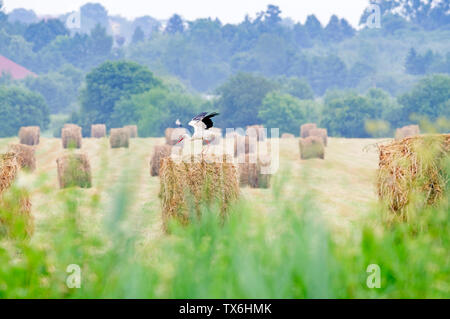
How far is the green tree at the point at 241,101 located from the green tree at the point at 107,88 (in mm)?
8517

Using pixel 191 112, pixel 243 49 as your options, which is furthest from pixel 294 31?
pixel 191 112

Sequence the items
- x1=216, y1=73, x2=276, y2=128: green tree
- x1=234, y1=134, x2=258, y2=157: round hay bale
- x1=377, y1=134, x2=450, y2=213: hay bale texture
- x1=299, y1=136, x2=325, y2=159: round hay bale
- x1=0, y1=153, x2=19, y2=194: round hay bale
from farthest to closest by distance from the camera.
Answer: x1=216, y1=73, x2=276, y2=128: green tree < x1=234, y1=134, x2=258, y2=157: round hay bale < x1=299, y1=136, x2=325, y2=159: round hay bale < x1=0, y1=153, x2=19, y2=194: round hay bale < x1=377, y1=134, x2=450, y2=213: hay bale texture

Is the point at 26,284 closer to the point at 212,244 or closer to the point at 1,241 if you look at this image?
the point at 212,244

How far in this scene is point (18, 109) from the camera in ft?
219

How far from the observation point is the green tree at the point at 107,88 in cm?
6894

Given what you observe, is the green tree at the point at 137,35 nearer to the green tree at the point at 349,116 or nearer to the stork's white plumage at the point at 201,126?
the green tree at the point at 349,116

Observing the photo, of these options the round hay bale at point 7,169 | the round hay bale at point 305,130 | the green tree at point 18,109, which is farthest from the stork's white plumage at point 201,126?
the green tree at point 18,109

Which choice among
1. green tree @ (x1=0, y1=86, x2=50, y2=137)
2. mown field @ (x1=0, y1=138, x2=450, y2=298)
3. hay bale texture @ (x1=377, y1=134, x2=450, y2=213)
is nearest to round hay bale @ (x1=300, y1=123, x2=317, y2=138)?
hay bale texture @ (x1=377, y1=134, x2=450, y2=213)

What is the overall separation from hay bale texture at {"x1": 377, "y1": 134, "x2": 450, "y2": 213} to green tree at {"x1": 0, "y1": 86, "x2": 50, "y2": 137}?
62.5 m

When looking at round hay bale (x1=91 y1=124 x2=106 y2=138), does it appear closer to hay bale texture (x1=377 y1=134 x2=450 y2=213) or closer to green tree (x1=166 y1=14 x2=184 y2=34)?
hay bale texture (x1=377 y1=134 x2=450 y2=213)

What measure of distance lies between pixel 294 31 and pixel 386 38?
23.4m

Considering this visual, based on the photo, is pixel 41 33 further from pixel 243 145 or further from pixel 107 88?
pixel 243 145

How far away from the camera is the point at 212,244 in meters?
3.12

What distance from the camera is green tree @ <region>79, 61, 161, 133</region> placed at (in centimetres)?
6894
